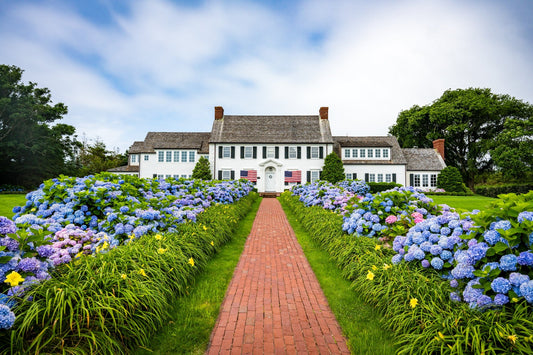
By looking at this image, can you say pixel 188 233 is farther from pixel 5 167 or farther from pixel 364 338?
pixel 5 167

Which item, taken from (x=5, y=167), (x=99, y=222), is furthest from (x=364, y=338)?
(x=5, y=167)

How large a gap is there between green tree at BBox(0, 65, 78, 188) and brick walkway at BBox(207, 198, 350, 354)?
2871 centimetres

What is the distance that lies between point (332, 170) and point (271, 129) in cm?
808

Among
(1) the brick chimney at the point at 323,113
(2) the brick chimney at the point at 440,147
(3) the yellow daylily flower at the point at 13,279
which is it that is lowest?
(3) the yellow daylily flower at the point at 13,279

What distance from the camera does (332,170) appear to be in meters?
23.6

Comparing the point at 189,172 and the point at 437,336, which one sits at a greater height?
the point at 189,172

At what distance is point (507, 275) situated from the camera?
2373mm

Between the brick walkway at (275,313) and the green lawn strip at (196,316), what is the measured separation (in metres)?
0.11

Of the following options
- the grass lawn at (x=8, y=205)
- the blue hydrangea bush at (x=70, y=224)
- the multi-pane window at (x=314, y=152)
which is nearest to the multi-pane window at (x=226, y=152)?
the multi-pane window at (x=314, y=152)

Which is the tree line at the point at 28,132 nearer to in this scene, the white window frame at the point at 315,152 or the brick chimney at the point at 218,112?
the brick chimney at the point at 218,112

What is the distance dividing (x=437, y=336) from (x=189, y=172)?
27.5 meters

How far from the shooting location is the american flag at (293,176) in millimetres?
25547

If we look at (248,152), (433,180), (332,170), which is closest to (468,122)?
(433,180)

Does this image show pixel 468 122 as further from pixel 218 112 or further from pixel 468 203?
pixel 218 112
